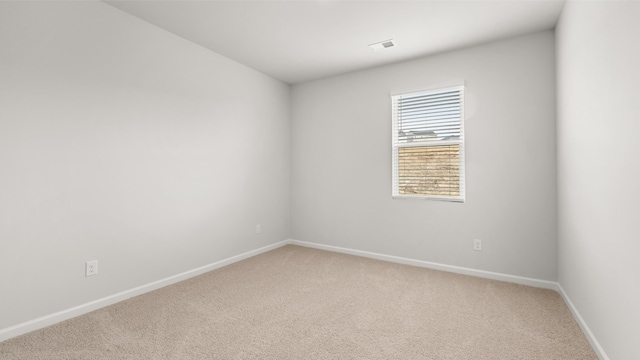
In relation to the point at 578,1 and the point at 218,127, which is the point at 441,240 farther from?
the point at 218,127

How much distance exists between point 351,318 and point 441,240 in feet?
5.51

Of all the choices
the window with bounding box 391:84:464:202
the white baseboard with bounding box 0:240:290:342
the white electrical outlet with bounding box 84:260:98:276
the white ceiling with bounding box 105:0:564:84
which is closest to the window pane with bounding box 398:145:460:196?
the window with bounding box 391:84:464:202

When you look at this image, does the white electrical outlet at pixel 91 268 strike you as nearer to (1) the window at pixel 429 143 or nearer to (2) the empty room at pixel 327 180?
(2) the empty room at pixel 327 180

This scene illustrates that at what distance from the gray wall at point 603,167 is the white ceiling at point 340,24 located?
50 cm

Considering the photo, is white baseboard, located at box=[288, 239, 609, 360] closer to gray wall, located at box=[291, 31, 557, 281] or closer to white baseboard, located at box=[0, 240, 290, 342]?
gray wall, located at box=[291, 31, 557, 281]

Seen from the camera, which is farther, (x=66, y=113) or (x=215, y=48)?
(x=215, y=48)

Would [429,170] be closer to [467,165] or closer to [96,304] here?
[467,165]

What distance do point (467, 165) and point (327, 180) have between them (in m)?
1.84

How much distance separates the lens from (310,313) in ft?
7.66

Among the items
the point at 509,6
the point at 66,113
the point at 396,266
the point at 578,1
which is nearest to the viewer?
the point at 578,1

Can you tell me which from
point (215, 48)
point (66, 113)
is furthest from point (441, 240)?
point (66, 113)

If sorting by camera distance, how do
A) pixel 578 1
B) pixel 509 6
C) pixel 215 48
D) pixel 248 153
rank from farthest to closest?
1. pixel 248 153
2. pixel 215 48
3. pixel 509 6
4. pixel 578 1

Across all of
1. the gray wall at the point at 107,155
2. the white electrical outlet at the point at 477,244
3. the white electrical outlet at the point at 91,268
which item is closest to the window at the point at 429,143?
the white electrical outlet at the point at 477,244

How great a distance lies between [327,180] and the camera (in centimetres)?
426
